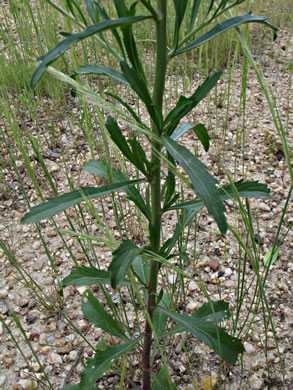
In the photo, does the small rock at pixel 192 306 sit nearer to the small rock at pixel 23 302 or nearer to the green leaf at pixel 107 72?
the small rock at pixel 23 302

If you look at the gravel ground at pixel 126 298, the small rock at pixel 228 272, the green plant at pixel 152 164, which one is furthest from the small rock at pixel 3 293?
the small rock at pixel 228 272

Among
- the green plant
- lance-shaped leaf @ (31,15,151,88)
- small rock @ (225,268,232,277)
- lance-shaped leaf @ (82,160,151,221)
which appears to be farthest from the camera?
small rock @ (225,268,232,277)

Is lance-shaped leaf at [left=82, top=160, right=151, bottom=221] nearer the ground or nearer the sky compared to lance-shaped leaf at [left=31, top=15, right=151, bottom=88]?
nearer the ground

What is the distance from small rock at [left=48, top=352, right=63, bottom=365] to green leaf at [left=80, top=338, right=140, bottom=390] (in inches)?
16.5

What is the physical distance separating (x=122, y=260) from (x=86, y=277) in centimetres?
28

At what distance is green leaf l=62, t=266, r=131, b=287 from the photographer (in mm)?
1085

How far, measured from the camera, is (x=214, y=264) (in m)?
1.73

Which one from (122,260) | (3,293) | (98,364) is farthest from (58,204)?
(3,293)

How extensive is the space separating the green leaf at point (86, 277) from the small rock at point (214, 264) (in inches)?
29.4

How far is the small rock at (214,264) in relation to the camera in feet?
5.65

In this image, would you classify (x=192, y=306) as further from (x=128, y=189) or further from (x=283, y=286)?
(x=128, y=189)

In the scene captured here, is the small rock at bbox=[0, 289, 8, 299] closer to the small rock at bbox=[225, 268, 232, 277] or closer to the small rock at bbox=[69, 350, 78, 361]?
the small rock at bbox=[69, 350, 78, 361]

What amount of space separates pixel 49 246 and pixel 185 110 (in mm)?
1202

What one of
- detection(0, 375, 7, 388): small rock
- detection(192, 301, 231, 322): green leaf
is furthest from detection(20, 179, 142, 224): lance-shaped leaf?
detection(0, 375, 7, 388): small rock
